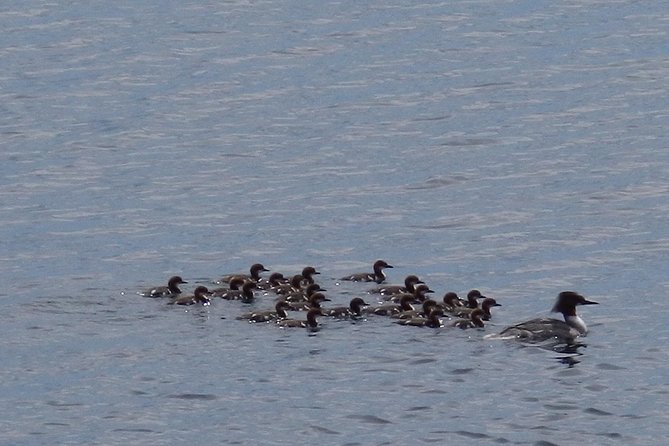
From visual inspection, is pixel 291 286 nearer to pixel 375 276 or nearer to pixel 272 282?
pixel 272 282

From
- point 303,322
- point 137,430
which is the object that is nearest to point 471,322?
point 303,322

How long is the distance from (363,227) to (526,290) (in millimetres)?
5107

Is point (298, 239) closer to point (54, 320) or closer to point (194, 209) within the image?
point (194, 209)

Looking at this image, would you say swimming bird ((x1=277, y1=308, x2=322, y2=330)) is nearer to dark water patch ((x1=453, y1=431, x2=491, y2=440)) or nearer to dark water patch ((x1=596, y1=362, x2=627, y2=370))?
dark water patch ((x1=596, y1=362, x2=627, y2=370))

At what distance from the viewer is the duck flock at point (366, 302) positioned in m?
26.8

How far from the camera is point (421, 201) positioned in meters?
36.1

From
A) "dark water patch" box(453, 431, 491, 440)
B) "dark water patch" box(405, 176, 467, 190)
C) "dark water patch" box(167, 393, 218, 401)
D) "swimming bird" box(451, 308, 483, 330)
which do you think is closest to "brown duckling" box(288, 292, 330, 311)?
"swimming bird" box(451, 308, 483, 330)

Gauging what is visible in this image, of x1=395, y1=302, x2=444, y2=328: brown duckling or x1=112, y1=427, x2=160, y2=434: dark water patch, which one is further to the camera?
x1=395, y1=302, x2=444, y2=328: brown duckling

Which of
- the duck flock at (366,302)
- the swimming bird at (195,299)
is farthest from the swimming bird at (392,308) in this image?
the swimming bird at (195,299)

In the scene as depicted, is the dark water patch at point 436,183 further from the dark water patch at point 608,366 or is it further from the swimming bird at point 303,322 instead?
the dark water patch at point 608,366

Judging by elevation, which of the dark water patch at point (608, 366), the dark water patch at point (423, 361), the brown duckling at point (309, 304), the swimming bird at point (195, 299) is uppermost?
the swimming bird at point (195, 299)

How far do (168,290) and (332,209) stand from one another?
695 cm

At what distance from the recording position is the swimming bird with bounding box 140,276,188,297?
1134 inches

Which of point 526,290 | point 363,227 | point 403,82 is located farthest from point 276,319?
point 403,82
